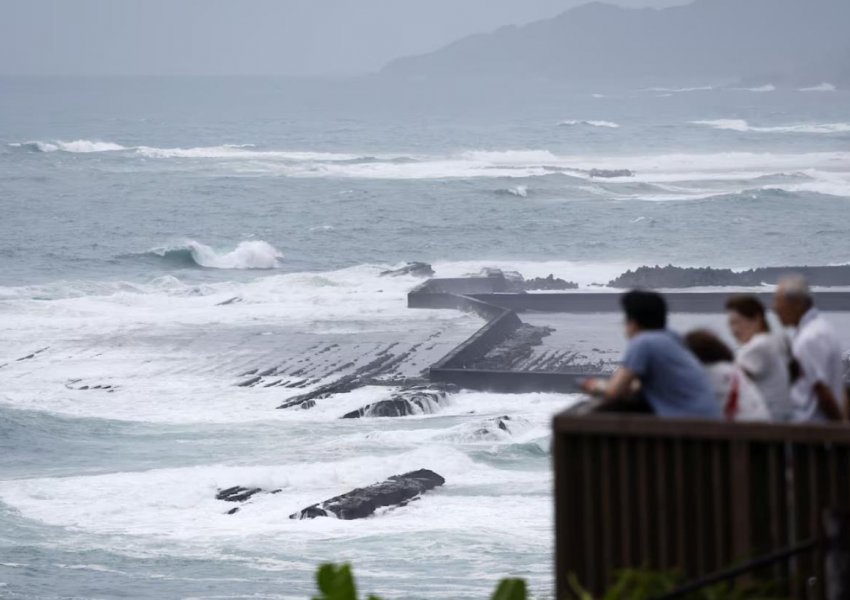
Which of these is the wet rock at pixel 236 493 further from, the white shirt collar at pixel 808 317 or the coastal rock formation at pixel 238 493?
the white shirt collar at pixel 808 317

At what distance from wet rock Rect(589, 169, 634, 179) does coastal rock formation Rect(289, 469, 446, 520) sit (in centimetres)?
6396

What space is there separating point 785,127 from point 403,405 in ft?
324

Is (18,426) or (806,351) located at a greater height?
(806,351)

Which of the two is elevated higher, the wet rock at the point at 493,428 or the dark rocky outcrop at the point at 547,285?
the dark rocky outcrop at the point at 547,285

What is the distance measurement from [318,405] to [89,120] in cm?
10495

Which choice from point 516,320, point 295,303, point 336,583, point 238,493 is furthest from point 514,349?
point 336,583

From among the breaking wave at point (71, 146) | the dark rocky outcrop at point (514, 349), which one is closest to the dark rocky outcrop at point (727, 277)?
the dark rocky outcrop at point (514, 349)

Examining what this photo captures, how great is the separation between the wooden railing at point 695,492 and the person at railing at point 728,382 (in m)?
0.26

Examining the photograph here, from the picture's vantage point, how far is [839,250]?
53.0 meters

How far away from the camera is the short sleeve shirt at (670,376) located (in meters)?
5.98

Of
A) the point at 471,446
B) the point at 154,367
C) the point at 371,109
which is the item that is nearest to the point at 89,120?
the point at 371,109

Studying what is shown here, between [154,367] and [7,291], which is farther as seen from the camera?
[7,291]

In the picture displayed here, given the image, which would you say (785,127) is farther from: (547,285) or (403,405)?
(403,405)

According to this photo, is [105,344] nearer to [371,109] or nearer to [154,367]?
[154,367]
